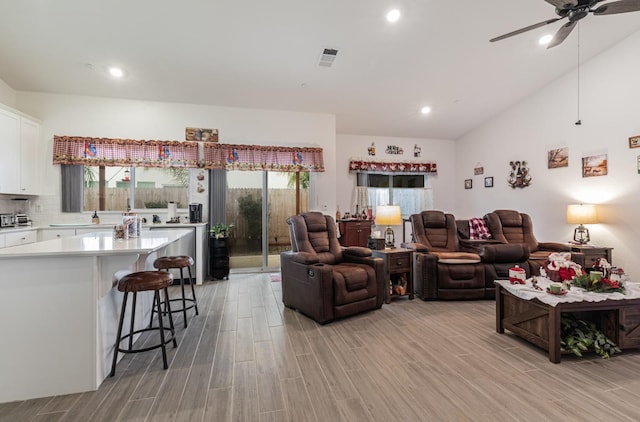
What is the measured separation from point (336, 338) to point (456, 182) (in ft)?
20.1

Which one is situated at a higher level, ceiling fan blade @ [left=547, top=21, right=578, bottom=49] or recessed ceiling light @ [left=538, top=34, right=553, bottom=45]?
recessed ceiling light @ [left=538, top=34, right=553, bottom=45]

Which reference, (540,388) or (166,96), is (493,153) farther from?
(166,96)

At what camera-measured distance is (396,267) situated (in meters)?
3.95

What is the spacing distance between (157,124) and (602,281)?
6.10 m

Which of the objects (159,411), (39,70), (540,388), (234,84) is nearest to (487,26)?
(234,84)

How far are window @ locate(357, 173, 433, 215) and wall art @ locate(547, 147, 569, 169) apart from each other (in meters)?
2.53

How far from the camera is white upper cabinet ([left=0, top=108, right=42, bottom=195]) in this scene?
4051 mm

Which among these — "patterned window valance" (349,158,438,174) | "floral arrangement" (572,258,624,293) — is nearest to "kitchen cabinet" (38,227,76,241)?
A: "patterned window valance" (349,158,438,174)

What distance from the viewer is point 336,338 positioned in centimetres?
283

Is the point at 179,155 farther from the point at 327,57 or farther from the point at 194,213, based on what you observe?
the point at 327,57

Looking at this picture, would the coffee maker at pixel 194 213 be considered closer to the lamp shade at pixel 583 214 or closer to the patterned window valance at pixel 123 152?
the patterned window valance at pixel 123 152

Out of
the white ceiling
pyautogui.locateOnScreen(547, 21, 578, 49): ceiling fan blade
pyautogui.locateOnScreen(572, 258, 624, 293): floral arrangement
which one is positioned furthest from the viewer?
the white ceiling

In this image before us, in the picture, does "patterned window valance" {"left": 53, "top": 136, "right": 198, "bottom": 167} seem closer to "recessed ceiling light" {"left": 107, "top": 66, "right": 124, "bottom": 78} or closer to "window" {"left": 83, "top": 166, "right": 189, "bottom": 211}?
"window" {"left": 83, "top": 166, "right": 189, "bottom": 211}

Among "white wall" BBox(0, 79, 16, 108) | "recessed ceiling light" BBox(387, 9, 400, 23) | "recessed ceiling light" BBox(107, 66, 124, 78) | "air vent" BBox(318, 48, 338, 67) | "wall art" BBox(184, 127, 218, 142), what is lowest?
"wall art" BBox(184, 127, 218, 142)
